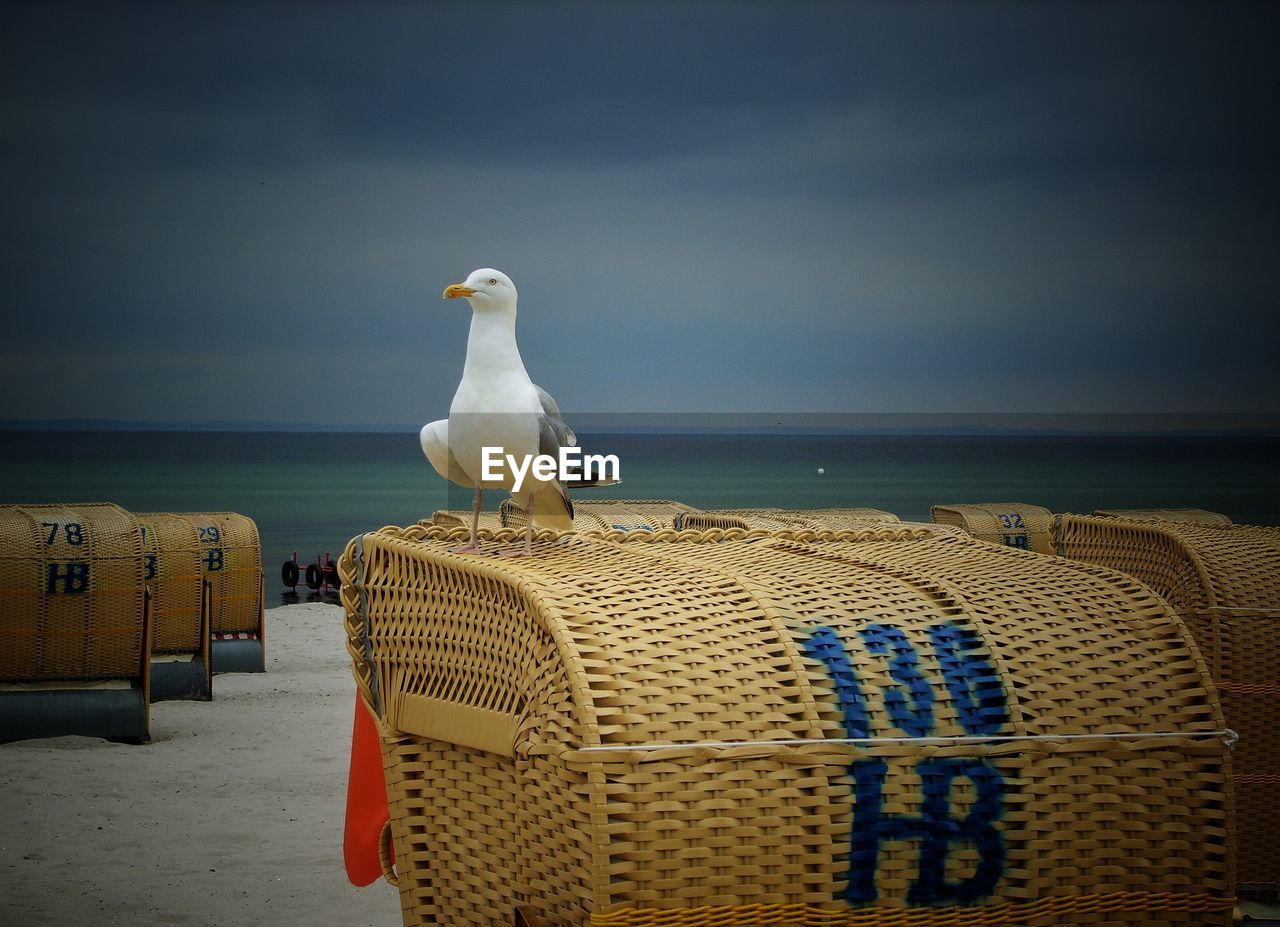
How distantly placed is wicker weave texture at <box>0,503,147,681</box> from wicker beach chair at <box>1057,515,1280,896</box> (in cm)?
855

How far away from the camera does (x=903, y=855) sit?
2.62m

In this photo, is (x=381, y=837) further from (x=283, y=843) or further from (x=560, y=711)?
(x=283, y=843)

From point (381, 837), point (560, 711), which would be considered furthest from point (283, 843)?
point (560, 711)

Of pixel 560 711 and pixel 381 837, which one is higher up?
pixel 560 711

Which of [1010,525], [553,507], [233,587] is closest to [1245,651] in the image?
[553,507]

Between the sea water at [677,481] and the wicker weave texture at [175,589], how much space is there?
13.8 m

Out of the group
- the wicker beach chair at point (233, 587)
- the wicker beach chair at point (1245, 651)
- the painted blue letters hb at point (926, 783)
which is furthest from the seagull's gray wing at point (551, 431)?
the wicker beach chair at point (233, 587)

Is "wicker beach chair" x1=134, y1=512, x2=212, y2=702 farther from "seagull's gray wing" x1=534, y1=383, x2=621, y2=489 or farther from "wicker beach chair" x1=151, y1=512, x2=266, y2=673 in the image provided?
"seagull's gray wing" x1=534, y1=383, x2=621, y2=489

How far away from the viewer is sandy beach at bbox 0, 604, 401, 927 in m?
6.35

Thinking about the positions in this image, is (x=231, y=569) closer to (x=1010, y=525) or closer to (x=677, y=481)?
(x=1010, y=525)

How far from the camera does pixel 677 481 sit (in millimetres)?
74562

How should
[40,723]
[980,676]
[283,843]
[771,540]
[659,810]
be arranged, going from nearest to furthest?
[659,810], [980,676], [771,540], [283,843], [40,723]

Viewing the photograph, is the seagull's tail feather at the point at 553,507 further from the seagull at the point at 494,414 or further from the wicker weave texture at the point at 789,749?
the wicker weave texture at the point at 789,749

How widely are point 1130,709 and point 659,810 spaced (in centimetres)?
126
